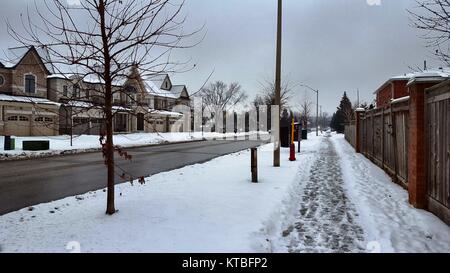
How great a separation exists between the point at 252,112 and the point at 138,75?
261ft

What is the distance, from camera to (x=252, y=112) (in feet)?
279

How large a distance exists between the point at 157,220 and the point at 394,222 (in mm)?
3821

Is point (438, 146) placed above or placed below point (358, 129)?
below

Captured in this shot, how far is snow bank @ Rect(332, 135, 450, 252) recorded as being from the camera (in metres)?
4.64

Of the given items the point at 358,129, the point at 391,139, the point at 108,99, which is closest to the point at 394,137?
the point at 391,139

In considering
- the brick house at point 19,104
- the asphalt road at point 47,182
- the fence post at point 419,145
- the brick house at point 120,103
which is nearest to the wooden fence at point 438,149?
the fence post at point 419,145

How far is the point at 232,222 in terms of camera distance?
17.8 feet

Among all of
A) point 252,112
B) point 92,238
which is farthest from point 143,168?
point 252,112

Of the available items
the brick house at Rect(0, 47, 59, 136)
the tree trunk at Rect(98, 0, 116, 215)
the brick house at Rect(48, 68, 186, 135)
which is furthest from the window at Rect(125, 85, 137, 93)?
the brick house at Rect(0, 47, 59, 136)

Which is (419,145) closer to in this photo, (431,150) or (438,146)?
(431,150)

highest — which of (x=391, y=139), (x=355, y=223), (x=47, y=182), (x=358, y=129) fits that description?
(x=358, y=129)

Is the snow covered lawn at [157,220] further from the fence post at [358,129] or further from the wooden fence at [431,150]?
the fence post at [358,129]

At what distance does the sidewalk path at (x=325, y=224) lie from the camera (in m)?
4.67
